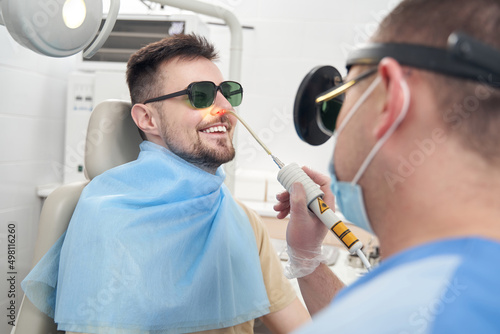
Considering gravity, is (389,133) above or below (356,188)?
above

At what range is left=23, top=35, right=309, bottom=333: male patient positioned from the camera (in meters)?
1.11

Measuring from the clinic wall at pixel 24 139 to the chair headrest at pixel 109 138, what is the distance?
4.23 feet

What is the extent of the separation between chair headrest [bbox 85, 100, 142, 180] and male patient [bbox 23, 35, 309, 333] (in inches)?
1.7

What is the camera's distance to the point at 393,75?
602 millimetres

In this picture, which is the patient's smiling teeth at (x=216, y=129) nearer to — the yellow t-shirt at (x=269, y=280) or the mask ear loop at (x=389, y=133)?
the yellow t-shirt at (x=269, y=280)

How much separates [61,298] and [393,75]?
36.7 inches

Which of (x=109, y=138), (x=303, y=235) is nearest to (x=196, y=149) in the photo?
(x=109, y=138)

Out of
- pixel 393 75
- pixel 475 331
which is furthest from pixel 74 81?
pixel 475 331

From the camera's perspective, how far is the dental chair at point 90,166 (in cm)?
114

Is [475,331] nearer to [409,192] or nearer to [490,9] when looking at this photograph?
[409,192]

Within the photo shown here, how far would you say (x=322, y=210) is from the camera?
1048mm

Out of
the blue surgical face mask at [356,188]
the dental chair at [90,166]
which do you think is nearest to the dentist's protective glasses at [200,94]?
the dental chair at [90,166]

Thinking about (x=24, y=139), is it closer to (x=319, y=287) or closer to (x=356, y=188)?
(x=319, y=287)

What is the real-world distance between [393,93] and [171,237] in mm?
811
